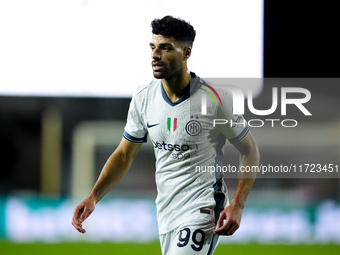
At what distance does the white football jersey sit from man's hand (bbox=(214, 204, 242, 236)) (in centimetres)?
12

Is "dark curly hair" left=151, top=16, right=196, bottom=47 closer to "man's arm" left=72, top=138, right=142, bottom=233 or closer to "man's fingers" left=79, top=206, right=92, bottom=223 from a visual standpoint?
"man's arm" left=72, top=138, right=142, bottom=233

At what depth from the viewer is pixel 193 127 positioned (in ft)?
7.82

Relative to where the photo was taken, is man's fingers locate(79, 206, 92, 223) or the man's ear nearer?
man's fingers locate(79, 206, 92, 223)

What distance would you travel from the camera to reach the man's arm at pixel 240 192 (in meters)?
2.15

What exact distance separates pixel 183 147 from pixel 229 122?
0.28 metres

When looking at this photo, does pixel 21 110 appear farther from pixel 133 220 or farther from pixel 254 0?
pixel 254 0

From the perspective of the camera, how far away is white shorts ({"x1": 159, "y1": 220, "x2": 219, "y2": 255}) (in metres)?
2.21

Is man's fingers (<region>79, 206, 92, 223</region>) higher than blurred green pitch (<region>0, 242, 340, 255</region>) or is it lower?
higher

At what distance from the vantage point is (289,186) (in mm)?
7434

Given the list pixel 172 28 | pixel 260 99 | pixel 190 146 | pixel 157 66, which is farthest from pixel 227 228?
pixel 260 99

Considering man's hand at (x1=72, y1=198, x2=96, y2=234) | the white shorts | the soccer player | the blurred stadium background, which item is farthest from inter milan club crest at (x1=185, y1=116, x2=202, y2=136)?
the blurred stadium background

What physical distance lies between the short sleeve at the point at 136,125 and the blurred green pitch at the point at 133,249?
9.71 feet

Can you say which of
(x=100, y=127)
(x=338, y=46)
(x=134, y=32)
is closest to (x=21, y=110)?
(x=100, y=127)

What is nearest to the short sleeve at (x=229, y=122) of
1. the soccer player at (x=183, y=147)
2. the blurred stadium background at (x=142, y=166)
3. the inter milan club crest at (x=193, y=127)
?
the soccer player at (x=183, y=147)
